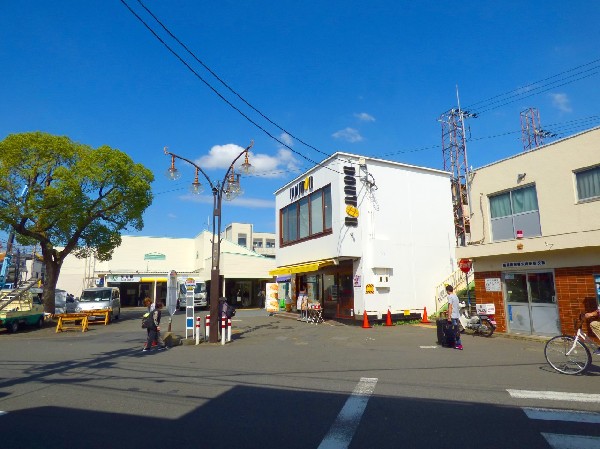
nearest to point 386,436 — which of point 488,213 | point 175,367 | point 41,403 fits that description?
point 41,403

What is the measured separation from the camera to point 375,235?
19.3 metres

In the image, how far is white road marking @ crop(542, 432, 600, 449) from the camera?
4.57m

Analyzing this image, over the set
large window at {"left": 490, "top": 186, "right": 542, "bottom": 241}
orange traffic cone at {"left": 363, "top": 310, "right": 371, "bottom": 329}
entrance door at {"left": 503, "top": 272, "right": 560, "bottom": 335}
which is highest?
large window at {"left": 490, "top": 186, "right": 542, "bottom": 241}

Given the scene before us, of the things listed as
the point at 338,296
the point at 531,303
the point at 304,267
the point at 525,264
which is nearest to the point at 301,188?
the point at 304,267

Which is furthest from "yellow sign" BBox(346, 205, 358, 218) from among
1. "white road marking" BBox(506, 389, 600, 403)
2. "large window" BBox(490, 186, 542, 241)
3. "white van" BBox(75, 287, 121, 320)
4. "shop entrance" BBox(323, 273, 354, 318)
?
"white van" BBox(75, 287, 121, 320)

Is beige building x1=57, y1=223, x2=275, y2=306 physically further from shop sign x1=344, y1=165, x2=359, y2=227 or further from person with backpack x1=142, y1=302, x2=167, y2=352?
person with backpack x1=142, y1=302, x2=167, y2=352

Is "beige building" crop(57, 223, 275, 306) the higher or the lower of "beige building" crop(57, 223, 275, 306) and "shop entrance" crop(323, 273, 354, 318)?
the higher

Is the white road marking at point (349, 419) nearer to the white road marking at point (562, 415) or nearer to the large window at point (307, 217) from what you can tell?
the white road marking at point (562, 415)

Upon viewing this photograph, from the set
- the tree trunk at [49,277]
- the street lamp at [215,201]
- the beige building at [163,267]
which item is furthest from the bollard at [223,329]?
the beige building at [163,267]

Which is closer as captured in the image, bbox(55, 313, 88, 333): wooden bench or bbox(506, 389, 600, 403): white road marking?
bbox(506, 389, 600, 403): white road marking

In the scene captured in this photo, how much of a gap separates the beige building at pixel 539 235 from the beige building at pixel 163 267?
26.4m

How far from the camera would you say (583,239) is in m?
11.6

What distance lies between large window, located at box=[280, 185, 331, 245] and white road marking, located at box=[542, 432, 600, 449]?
15.6m

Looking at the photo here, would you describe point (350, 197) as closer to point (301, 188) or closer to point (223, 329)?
point (301, 188)
